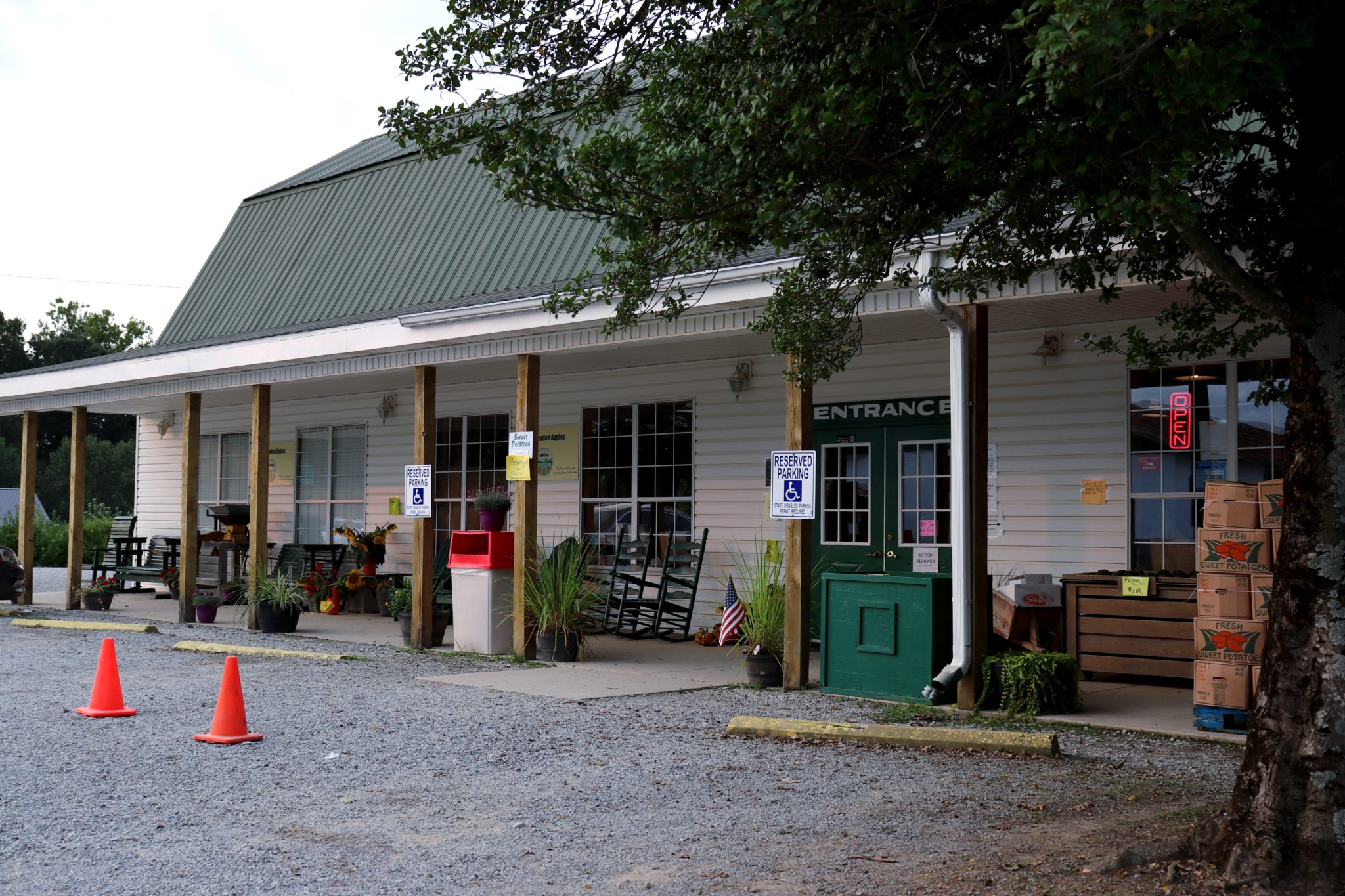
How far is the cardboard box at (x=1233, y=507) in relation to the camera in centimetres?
771

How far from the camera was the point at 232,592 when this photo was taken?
16.8 metres

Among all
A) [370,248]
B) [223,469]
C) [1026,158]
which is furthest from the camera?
[223,469]

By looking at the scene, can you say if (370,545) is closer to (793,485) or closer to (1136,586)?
(793,485)

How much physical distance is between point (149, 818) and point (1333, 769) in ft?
16.2

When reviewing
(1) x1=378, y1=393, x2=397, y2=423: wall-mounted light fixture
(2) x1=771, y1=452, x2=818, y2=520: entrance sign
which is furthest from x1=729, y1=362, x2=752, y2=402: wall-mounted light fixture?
(1) x1=378, y1=393, x2=397, y2=423: wall-mounted light fixture

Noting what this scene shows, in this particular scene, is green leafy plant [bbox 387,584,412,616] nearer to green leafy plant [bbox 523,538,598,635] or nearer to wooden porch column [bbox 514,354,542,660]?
wooden porch column [bbox 514,354,542,660]

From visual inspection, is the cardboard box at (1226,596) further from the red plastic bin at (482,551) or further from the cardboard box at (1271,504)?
the red plastic bin at (482,551)

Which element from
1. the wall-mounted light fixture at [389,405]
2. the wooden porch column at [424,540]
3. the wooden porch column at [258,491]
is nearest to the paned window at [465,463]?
the wall-mounted light fixture at [389,405]

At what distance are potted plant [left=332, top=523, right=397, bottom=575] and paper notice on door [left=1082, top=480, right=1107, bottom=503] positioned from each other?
9.71m

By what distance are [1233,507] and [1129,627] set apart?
6.74 ft

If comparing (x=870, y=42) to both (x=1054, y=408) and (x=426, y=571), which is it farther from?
(x=426, y=571)

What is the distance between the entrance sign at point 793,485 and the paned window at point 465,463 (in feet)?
22.9

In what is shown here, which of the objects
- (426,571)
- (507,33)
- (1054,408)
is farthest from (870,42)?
(426,571)

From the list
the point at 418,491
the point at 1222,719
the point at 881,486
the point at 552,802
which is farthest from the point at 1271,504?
the point at 418,491
